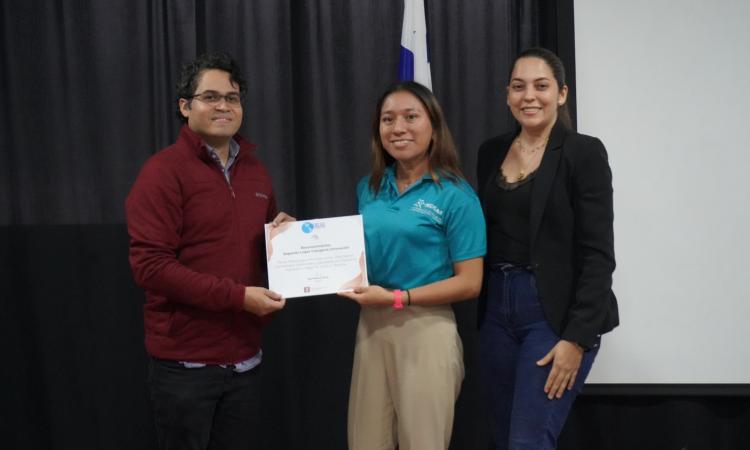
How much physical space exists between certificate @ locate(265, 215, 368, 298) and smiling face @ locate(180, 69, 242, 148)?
355 millimetres

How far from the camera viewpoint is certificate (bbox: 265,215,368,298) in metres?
1.95

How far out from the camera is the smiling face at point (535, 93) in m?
1.93

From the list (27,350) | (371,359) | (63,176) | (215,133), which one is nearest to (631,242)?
(371,359)

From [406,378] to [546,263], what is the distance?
568 millimetres

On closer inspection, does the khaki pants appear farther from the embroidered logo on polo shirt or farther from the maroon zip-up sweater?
the maroon zip-up sweater

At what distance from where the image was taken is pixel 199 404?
1.91 m

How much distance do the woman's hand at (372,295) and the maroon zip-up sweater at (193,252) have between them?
36 cm

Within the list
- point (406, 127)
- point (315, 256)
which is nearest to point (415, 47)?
point (406, 127)

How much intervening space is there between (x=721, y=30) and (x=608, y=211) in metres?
1.54

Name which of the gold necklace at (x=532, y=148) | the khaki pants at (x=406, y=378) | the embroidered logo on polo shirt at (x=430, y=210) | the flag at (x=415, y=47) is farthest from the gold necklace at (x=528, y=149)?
the flag at (x=415, y=47)

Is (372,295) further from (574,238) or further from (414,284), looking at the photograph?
(574,238)

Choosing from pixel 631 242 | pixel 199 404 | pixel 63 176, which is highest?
pixel 63 176

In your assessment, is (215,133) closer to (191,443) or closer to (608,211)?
(191,443)

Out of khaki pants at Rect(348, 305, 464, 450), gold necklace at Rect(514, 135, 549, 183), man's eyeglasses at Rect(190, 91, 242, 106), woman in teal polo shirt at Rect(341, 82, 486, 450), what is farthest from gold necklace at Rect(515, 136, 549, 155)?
man's eyeglasses at Rect(190, 91, 242, 106)
